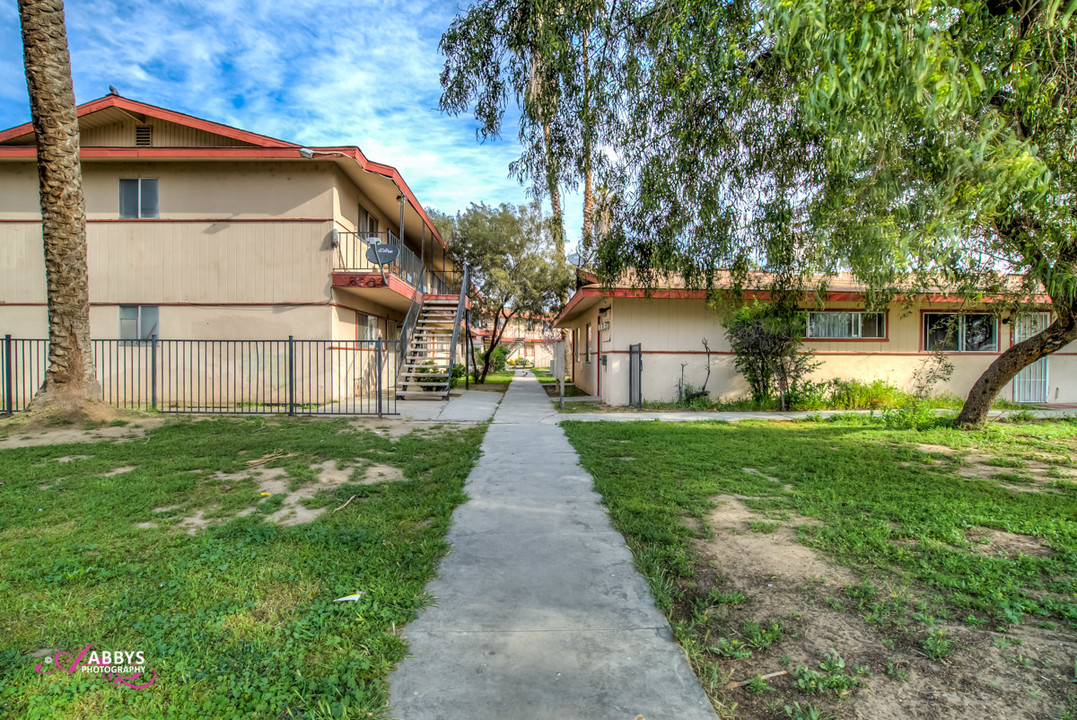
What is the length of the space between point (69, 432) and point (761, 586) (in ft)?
31.5

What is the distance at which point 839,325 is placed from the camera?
44.2ft

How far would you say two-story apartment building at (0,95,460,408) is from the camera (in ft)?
41.0

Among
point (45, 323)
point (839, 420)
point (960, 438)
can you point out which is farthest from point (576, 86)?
point (45, 323)

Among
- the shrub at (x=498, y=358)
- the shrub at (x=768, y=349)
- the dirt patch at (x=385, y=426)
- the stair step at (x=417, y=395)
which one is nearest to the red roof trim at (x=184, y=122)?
the stair step at (x=417, y=395)

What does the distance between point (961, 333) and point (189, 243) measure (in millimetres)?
19356

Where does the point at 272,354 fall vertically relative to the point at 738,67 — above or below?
below

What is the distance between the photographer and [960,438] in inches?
324

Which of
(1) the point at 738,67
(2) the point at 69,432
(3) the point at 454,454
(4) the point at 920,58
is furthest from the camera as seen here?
(2) the point at 69,432

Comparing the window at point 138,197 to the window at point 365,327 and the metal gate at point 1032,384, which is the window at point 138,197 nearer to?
the window at point 365,327

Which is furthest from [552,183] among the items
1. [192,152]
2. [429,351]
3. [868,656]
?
[192,152]

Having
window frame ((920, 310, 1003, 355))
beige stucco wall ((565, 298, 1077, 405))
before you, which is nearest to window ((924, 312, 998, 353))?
window frame ((920, 310, 1003, 355))

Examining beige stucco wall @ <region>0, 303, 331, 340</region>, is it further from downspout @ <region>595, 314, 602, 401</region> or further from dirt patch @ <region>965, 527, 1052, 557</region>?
dirt patch @ <region>965, 527, 1052, 557</region>

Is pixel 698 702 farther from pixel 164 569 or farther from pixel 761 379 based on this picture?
pixel 761 379

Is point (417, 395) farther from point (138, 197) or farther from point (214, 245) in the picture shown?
point (138, 197)
